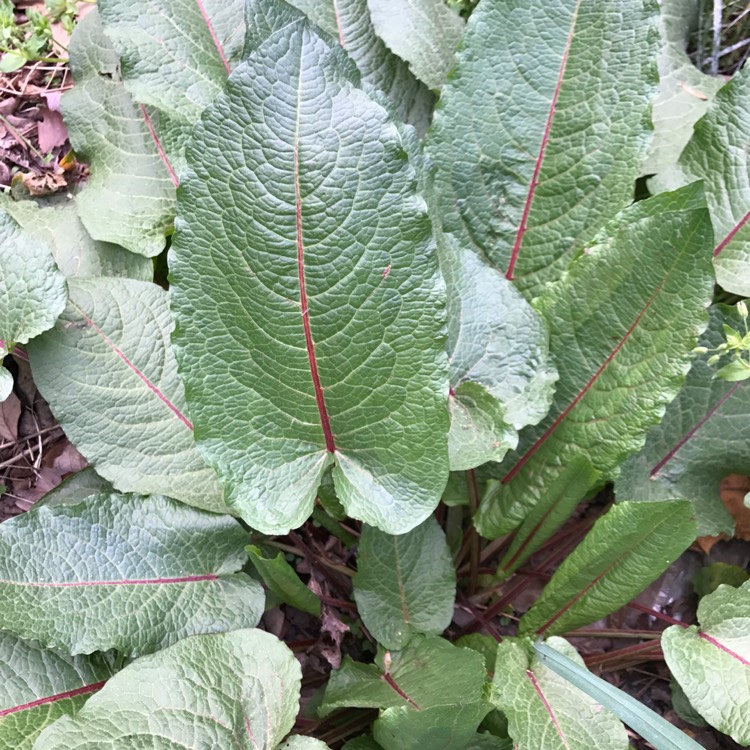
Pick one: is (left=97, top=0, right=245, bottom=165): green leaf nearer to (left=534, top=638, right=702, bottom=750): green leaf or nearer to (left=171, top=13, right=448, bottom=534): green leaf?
(left=171, top=13, right=448, bottom=534): green leaf

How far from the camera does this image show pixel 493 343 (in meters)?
1.04

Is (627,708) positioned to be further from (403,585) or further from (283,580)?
(283,580)

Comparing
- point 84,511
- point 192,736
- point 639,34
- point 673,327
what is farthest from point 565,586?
point 639,34

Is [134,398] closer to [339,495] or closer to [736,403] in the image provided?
[339,495]

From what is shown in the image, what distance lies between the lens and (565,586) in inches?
40.0

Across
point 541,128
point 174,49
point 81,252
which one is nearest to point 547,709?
point 541,128

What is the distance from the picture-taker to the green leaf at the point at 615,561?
35.2 inches

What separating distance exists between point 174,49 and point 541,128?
62 centimetres

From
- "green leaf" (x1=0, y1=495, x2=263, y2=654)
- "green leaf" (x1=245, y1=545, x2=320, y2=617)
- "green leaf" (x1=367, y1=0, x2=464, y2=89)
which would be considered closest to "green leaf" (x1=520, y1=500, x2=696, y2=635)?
"green leaf" (x1=245, y1=545, x2=320, y2=617)

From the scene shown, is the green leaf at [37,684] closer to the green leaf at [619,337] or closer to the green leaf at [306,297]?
the green leaf at [306,297]

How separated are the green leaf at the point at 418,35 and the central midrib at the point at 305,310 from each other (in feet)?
1.63

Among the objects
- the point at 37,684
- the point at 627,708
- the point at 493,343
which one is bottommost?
the point at 37,684

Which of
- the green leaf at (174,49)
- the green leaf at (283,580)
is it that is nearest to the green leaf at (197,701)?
the green leaf at (283,580)

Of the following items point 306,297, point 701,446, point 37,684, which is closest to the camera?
point 306,297
